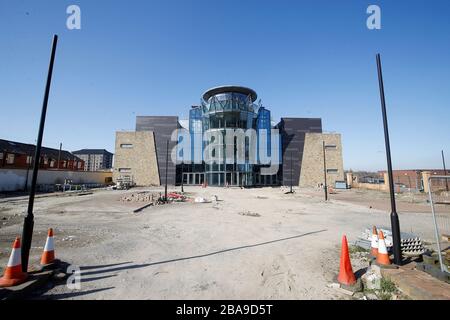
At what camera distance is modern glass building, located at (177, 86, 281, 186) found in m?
37.5

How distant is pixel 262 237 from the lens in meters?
7.14

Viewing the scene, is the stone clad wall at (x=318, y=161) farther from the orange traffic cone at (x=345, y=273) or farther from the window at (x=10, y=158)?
the window at (x=10, y=158)

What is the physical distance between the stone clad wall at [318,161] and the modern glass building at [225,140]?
646cm

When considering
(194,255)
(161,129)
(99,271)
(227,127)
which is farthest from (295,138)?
(99,271)

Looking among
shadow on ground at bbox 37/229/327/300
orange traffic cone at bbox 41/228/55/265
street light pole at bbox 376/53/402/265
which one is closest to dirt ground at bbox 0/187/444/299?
shadow on ground at bbox 37/229/327/300

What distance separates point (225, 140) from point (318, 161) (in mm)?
20759

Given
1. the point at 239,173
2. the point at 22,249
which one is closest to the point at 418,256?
the point at 22,249

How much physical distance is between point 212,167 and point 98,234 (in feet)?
102

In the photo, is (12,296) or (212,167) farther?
(212,167)

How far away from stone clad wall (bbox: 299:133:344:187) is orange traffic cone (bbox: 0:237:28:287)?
143ft

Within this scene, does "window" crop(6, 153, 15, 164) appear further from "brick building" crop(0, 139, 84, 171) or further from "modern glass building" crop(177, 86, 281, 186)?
"modern glass building" crop(177, 86, 281, 186)

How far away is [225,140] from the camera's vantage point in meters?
37.7

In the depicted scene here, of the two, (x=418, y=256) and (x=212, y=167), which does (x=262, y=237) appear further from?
(x=212, y=167)
